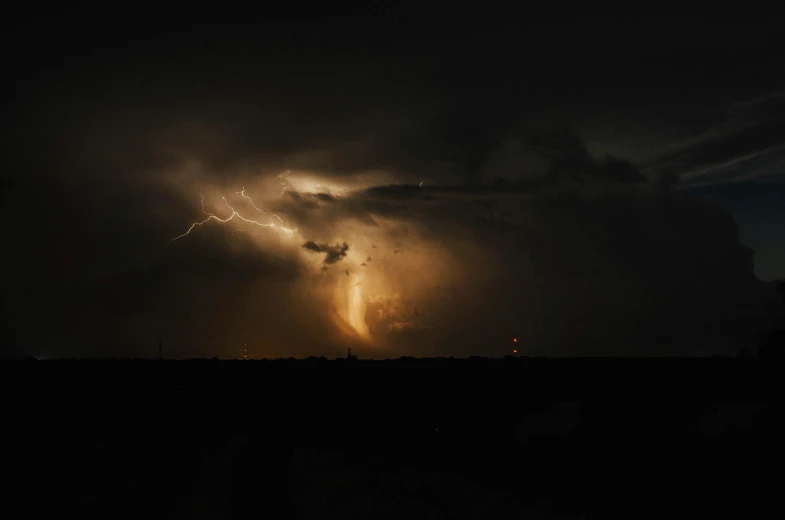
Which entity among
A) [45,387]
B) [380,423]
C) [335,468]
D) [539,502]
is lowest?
[539,502]

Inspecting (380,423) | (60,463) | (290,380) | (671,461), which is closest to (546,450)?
(671,461)

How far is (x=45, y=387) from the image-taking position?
41.7 ft

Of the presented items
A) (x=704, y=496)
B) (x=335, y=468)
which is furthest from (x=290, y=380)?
(x=704, y=496)

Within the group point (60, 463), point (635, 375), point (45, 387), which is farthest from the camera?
point (635, 375)

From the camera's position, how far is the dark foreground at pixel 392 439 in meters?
12.0

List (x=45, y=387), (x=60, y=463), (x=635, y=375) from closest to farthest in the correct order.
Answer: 1. (x=60, y=463)
2. (x=45, y=387)
3. (x=635, y=375)

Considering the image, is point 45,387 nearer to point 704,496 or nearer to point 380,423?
point 380,423

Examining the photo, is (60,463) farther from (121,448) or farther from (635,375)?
(635,375)

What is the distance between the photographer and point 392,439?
13055 mm

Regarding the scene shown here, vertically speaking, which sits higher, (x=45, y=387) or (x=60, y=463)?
(x=45, y=387)

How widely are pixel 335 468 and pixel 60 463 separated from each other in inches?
202

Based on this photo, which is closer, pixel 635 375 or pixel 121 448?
pixel 121 448

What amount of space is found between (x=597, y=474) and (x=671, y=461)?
1.58 m

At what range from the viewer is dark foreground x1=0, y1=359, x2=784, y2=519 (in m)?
12.0
